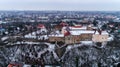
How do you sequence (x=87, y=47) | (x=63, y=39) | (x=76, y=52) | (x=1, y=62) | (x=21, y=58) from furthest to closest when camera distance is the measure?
1. (x=63, y=39)
2. (x=87, y=47)
3. (x=76, y=52)
4. (x=21, y=58)
5. (x=1, y=62)

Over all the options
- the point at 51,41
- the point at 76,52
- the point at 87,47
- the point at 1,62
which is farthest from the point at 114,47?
the point at 1,62

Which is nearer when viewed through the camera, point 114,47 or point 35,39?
point 114,47

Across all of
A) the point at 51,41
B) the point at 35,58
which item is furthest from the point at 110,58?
the point at 51,41

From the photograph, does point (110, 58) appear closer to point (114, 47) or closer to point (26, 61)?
point (114, 47)

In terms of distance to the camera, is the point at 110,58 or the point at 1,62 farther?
the point at 110,58

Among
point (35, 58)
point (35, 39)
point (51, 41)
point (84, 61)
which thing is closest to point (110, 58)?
point (84, 61)

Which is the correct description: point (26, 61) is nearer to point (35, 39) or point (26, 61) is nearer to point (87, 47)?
point (87, 47)

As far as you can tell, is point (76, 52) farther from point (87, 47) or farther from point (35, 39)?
point (35, 39)

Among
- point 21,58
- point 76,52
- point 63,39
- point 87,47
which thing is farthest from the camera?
point 63,39

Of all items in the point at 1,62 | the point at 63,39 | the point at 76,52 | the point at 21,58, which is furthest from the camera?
the point at 63,39
